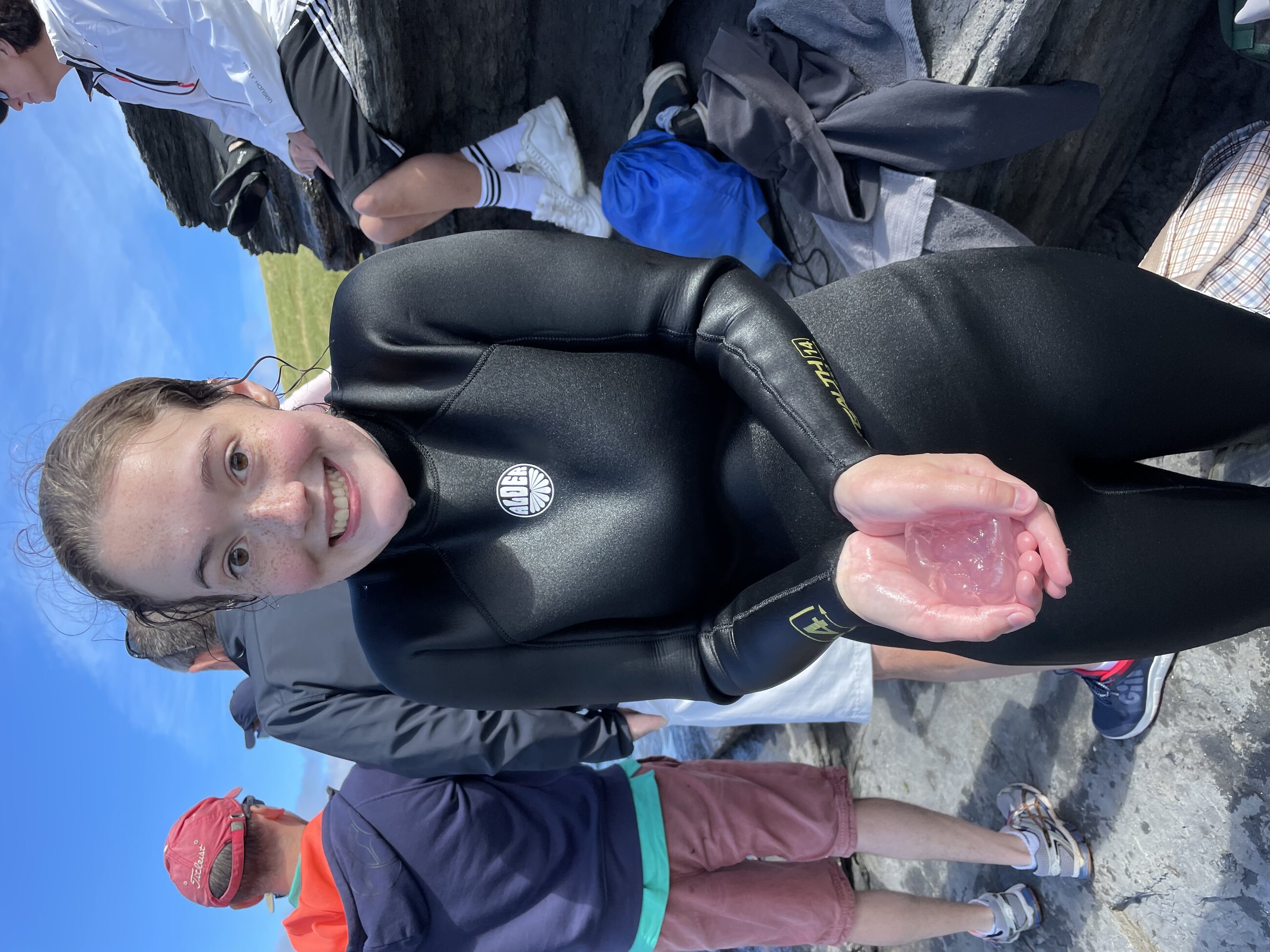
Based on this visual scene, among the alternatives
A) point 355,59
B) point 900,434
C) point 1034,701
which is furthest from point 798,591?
point 355,59

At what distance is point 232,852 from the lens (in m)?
3.24

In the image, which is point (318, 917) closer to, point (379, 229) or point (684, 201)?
point (379, 229)

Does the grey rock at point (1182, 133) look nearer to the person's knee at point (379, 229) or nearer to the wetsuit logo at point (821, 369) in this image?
the wetsuit logo at point (821, 369)

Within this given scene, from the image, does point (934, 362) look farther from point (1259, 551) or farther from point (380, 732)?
point (380, 732)

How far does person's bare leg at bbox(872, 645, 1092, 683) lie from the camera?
111 inches

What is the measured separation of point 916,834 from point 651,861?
3.43ft

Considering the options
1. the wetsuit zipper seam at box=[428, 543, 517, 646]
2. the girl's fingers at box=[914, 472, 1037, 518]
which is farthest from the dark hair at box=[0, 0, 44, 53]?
the girl's fingers at box=[914, 472, 1037, 518]

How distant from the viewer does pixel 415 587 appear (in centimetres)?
171

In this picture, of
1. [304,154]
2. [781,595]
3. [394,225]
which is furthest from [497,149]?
[781,595]

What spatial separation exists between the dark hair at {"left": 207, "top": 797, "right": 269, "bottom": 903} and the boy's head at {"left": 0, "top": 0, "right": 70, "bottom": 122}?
3.10 m

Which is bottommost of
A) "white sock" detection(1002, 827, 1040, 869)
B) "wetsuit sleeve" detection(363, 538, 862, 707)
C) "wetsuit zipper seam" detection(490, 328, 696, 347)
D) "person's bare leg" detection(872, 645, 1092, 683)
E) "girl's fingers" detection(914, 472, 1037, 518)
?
"white sock" detection(1002, 827, 1040, 869)

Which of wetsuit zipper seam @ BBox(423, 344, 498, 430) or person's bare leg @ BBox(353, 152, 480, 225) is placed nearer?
wetsuit zipper seam @ BBox(423, 344, 498, 430)

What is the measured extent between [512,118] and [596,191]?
50cm

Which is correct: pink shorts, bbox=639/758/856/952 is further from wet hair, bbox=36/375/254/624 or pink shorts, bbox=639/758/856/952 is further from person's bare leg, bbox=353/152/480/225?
person's bare leg, bbox=353/152/480/225
